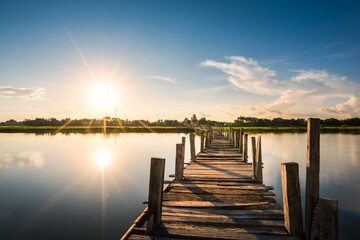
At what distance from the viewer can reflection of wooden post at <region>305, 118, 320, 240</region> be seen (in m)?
3.48

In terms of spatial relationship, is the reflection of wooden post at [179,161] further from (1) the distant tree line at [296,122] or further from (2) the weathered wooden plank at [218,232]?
(1) the distant tree line at [296,122]

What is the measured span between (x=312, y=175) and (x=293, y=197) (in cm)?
52

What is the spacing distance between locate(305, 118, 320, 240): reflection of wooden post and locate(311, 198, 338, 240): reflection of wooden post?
0.29 feet

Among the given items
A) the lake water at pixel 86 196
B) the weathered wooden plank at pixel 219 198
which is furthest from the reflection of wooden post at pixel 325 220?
the lake water at pixel 86 196

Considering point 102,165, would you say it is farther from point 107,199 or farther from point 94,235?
point 94,235

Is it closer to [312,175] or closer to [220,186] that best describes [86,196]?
[220,186]

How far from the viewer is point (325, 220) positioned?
3320mm

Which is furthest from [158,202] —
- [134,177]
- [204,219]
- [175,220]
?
[134,177]

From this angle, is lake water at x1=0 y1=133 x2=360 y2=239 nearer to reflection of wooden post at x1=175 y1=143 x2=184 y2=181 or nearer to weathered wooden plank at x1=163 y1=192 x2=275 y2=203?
reflection of wooden post at x1=175 y1=143 x2=184 y2=181

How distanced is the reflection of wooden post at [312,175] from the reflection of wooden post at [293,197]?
0.17 meters

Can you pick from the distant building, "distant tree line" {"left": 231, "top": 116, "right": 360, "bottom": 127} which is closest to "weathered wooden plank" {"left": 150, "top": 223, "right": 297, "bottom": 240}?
the distant building

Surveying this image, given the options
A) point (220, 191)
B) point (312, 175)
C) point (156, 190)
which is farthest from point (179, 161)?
point (312, 175)

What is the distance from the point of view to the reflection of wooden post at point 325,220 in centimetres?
326

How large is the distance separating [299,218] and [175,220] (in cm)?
238
